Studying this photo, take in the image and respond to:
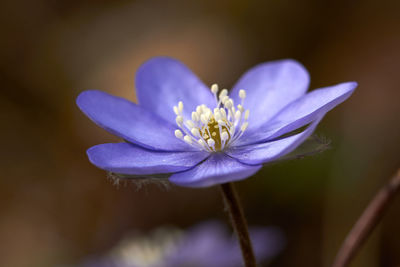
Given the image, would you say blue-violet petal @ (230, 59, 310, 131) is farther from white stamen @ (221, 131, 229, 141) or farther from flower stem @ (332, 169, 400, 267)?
flower stem @ (332, 169, 400, 267)

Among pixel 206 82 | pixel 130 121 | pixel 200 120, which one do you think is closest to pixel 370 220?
pixel 200 120

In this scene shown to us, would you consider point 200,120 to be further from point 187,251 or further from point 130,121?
point 187,251

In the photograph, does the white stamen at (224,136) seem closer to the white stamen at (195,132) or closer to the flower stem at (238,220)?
the white stamen at (195,132)

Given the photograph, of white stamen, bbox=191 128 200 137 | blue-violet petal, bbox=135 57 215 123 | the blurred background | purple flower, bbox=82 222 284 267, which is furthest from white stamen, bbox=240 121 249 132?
the blurred background

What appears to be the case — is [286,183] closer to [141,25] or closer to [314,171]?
[314,171]

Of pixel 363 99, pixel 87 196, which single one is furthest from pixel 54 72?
pixel 363 99

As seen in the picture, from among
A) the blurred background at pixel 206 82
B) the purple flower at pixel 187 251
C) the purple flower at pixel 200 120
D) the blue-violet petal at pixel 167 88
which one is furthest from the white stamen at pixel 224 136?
the blurred background at pixel 206 82
